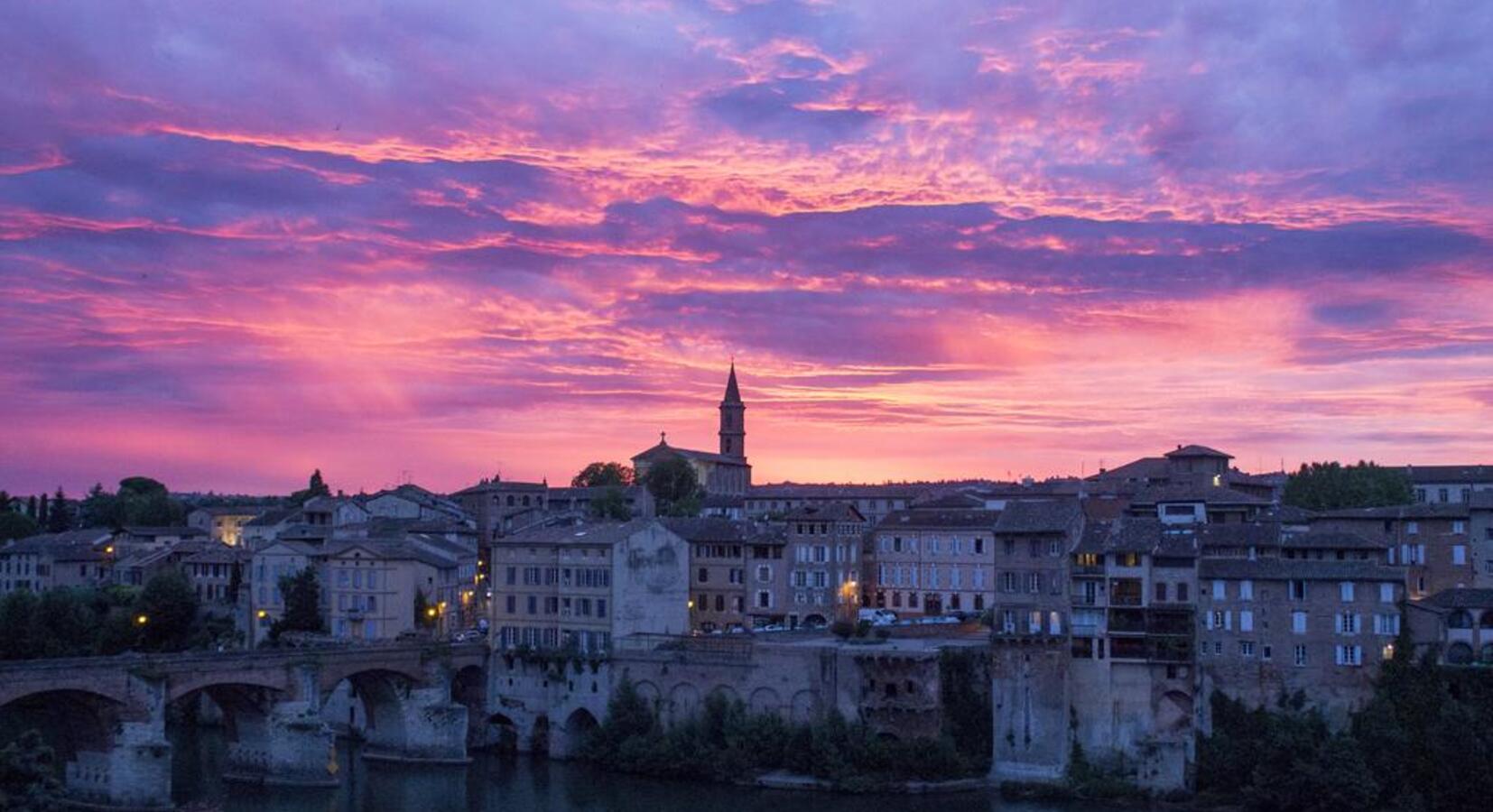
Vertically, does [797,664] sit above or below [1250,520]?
below

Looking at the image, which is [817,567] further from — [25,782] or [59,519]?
[59,519]

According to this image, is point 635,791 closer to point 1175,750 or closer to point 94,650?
point 1175,750

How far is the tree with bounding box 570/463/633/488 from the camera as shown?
157250mm

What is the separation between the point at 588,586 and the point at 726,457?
98028mm

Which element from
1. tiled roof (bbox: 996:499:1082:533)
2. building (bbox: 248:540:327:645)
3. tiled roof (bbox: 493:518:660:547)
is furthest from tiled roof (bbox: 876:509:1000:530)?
building (bbox: 248:540:327:645)

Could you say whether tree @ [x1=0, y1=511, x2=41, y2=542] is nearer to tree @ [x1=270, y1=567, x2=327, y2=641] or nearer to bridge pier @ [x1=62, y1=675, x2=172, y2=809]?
tree @ [x1=270, y1=567, x2=327, y2=641]

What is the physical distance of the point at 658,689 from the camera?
7225cm

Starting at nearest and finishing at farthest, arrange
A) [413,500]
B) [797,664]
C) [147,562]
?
[797,664] → [147,562] → [413,500]

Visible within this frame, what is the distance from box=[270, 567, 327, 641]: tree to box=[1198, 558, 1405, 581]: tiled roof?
50.4 m

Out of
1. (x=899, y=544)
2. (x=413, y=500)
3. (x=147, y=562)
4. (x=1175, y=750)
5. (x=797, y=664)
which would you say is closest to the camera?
(x=1175, y=750)

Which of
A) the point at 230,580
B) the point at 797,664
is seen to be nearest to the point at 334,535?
the point at 230,580

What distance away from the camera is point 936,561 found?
88250 mm

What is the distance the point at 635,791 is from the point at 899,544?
28439 mm

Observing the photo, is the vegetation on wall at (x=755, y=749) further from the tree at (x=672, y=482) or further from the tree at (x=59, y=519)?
the tree at (x=59, y=519)
